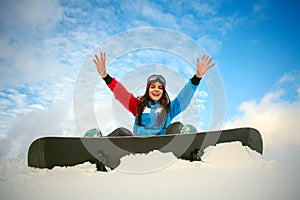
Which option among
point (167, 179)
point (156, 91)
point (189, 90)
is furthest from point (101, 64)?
point (167, 179)

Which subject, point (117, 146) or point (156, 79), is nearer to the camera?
point (117, 146)

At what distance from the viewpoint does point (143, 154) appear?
2.64 metres

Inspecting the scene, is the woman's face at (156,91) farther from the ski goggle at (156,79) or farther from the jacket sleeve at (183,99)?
the jacket sleeve at (183,99)

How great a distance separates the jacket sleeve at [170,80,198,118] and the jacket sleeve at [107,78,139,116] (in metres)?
0.58

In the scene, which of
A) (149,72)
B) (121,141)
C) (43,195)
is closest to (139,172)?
(121,141)

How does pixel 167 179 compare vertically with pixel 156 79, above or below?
below

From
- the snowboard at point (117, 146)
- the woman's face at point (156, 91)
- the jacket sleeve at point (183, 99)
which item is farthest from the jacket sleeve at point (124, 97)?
the snowboard at point (117, 146)

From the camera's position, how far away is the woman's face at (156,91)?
345 cm

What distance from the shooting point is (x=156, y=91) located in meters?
3.46

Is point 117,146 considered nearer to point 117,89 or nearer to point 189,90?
point 117,89

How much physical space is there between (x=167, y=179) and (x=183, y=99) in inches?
68.2

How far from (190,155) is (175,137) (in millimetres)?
267

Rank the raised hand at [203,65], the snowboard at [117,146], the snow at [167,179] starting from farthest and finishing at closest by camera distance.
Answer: the raised hand at [203,65]
the snowboard at [117,146]
the snow at [167,179]

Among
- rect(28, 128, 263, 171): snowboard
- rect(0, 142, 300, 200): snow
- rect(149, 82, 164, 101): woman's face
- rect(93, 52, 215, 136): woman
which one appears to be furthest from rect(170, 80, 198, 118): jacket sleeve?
rect(0, 142, 300, 200): snow
